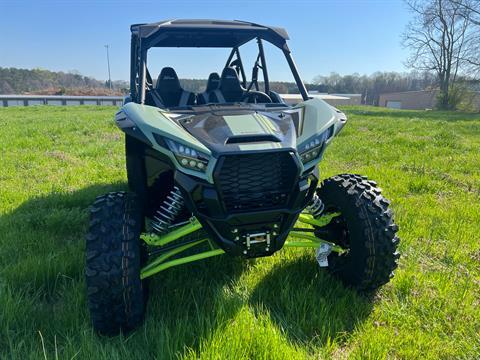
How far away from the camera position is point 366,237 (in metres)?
2.66

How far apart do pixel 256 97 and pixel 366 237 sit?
6.27ft

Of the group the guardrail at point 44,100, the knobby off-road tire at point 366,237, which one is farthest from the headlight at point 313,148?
the guardrail at point 44,100

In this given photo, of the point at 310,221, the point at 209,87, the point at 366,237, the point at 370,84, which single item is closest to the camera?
the point at 366,237

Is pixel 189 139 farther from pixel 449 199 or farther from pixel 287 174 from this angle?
pixel 449 199

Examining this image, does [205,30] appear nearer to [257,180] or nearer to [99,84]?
[257,180]

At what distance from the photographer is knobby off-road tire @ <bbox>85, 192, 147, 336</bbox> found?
2.24 m

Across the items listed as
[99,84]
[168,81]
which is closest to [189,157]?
[168,81]

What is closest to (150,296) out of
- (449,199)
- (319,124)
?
(319,124)

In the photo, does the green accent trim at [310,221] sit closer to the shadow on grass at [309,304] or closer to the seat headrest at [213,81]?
the shadow on grass at [309,304]

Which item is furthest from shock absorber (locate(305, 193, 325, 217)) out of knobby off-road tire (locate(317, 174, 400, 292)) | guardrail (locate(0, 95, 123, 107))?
guardrail (locate(0, 95, 123, 107))

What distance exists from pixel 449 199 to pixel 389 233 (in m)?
2.97

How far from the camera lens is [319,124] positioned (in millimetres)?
2602

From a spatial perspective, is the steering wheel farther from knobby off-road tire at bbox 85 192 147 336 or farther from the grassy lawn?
knobby off-road tire at bbox 85 192 147 336

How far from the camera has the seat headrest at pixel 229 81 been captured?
4184mm
